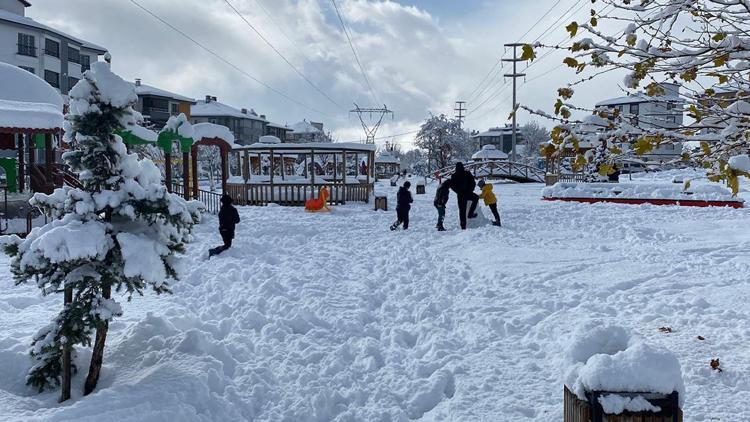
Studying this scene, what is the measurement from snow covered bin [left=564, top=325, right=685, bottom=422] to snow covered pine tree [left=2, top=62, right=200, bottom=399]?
3628 millimetres

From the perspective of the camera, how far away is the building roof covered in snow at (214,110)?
267 feet

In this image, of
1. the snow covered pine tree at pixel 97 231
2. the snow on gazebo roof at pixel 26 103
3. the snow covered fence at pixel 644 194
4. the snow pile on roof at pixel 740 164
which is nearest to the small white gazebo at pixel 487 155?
the snow covered fence at pixel 644 194

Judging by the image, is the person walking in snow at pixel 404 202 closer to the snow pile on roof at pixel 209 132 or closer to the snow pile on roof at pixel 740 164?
the snow pile on roof at pixel 209 132

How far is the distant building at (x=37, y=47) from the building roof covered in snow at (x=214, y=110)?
29987mm

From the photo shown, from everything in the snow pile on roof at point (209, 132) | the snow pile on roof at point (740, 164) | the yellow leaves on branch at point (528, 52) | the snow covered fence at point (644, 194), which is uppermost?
the snow pile on roof at point (209, 132)

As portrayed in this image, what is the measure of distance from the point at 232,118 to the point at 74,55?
1370 inches

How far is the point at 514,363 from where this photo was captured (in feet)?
18.2

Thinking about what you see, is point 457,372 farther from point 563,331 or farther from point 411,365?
point 563,331

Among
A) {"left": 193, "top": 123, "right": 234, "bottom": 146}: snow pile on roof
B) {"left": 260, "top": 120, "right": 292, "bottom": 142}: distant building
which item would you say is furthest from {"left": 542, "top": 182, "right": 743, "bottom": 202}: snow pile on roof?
{"left": 260, "top": 120, "right": 292, "bottom": 142}: distant building

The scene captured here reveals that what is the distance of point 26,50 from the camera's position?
4294 cm

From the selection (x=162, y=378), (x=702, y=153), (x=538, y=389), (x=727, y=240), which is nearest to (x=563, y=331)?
(x=538, y=389)

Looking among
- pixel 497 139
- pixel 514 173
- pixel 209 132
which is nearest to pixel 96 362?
pixel 209 132

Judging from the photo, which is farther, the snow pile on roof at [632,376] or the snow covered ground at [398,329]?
the snow covered ground at [398,329]

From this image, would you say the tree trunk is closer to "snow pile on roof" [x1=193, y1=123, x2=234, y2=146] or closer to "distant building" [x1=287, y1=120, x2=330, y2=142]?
"snow pile on roof" [x1=193, y1=123, x2=234, y2=146]
